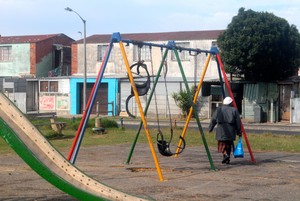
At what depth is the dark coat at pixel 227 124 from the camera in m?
13.5

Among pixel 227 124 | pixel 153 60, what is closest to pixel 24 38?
pixel 153 60

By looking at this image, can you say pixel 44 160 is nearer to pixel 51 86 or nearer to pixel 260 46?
pixel 260 46

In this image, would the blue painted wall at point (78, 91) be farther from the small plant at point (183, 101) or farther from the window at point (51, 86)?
the small plant at point (183, 101)

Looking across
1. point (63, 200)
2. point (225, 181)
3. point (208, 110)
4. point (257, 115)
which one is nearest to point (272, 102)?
point (257, 115)

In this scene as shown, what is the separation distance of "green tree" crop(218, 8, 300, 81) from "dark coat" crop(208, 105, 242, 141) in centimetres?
2285

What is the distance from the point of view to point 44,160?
664cm

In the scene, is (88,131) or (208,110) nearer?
(88,131)

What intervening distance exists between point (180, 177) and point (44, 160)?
5.36 metres

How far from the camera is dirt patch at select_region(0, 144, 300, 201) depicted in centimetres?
952

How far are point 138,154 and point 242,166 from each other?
149 inches

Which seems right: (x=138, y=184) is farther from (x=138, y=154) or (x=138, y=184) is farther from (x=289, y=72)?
(x=289, y=72)

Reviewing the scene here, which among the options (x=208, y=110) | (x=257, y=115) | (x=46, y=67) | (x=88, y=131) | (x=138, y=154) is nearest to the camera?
(x=138, y=154)

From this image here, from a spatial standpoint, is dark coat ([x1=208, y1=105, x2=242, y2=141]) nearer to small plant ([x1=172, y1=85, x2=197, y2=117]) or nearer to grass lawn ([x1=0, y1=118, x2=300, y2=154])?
grass lawn ([x1=0, y1=118, x2=300, y2=154])

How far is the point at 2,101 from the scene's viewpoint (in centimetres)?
695
